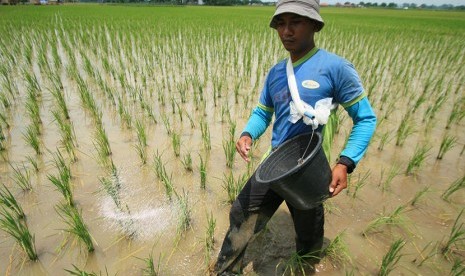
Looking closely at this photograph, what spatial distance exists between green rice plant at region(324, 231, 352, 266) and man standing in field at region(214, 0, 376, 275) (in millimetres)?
108

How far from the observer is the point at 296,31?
1234mm

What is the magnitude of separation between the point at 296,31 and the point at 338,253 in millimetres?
1275

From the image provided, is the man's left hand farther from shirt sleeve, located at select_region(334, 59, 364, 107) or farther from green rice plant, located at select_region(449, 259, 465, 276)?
green rice plant, located at select_region(449, 259, 465, 276)

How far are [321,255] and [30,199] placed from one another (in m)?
2.02

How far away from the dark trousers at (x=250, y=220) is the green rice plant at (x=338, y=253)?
10.2 inches

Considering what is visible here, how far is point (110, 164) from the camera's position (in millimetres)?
2420

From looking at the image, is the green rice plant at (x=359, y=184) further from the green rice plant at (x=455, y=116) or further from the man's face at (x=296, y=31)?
the green rice plant at (x=455, y=116)

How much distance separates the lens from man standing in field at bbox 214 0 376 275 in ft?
3.97

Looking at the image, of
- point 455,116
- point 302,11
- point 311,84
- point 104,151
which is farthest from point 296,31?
point 455,116

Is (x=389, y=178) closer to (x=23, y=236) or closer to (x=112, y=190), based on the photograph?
(x=112, y=190)

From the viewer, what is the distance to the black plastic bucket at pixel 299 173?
1062 mm

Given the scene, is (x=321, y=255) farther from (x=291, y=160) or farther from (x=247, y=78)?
(x=247, y=78)

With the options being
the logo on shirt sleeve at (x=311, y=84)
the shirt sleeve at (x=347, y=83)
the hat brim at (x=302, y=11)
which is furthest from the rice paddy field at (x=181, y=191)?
the hat brim at (x=302, y=11)

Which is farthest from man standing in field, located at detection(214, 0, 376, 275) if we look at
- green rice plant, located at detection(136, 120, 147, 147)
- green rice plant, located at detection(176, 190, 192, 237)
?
green rice plant, located at detection(136, 120, 147, 147)
